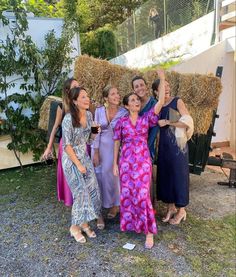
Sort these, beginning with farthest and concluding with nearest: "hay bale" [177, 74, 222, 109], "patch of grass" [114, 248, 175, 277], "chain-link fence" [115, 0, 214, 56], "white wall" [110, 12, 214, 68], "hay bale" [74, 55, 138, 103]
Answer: "chain-link fence" [115, 0, 214, 56] → "white wall" [110, 12, 214, 68] → "hay bale" [74, 55, 138, 103] → "hay bale" [177, 74, 222, 109] → "patch of grass" [114, 248, 175, 277]

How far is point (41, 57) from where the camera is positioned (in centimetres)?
520

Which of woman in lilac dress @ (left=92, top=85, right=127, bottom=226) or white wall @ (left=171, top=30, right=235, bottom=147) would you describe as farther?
white wall @ (left=171, top=30, right=235, bottom=147)

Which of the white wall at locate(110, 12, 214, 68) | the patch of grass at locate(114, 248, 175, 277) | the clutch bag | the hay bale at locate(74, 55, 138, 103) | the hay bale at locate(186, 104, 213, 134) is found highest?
the white wall at locate(110, 12, 214, 68)

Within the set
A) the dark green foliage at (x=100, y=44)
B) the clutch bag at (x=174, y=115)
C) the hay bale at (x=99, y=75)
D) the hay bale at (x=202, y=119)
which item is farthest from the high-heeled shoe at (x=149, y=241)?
the dark green foliage at (x=100, y=44)

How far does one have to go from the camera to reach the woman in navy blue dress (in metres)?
3.05

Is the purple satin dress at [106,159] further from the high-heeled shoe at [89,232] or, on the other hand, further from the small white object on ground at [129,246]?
the small white object on ground at [129,246]

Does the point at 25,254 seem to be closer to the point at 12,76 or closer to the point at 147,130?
the point at 147,130

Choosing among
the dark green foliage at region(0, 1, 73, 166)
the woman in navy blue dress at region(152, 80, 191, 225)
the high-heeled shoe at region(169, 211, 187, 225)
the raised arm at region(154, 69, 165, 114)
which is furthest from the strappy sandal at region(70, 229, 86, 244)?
the dark green foliage at region(0, 1, 73, 166)

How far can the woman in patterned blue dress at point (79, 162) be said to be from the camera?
9.06ft

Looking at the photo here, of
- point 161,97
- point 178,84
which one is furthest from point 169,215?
point 178,84

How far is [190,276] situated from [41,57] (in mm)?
4303

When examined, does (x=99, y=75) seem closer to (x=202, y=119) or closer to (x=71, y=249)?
(x=202, y=119)

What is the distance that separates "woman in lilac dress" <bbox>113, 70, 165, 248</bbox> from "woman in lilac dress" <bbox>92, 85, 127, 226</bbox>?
0.15 meters

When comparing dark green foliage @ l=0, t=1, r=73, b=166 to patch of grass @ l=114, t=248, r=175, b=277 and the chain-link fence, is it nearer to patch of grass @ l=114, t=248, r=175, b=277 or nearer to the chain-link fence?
patch of grass @ l=114, t=248, r=175, b=277
